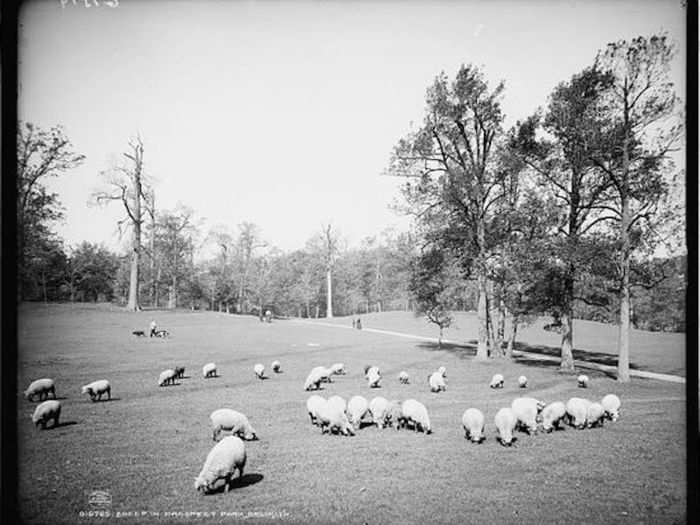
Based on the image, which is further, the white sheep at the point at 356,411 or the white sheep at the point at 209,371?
the white sheep at the point at 209,371

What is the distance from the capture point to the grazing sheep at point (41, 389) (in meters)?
6.21

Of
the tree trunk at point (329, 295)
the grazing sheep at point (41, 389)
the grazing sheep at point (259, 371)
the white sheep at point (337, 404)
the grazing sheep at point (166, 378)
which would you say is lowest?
the grazing sheep at point (259, 371)

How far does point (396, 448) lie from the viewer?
5.59 metres

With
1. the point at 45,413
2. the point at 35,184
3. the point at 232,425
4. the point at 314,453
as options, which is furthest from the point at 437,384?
the point at 35,184

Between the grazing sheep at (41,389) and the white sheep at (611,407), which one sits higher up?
the grazing sheep at (41,389)

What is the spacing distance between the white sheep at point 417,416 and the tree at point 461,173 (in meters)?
6.44

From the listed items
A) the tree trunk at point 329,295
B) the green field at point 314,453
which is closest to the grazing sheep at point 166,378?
the green field at point 314,453

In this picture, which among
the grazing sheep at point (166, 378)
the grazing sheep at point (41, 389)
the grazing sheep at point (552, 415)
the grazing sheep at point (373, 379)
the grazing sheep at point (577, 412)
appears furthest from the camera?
the grazing sheep at point (373, 379)

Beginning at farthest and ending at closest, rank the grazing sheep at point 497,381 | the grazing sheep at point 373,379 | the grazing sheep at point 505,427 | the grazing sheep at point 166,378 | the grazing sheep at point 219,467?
the grazing sheep at point 373,379, the grazing sheep at point 497,381, the grazing sheep at point 166,378, the grazing sheep at point 505,427, the grazing sheep at point 219,467

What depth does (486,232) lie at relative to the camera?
38.3ft

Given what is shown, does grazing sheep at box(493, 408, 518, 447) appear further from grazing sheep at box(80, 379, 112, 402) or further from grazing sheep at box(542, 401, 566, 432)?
grazing sheep at box(80, 379, 112, 402)

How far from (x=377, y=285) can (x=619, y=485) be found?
1237 cm

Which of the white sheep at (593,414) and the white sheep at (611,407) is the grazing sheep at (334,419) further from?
the white sheep at (611,407)

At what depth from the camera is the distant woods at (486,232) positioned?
23.2 feet
